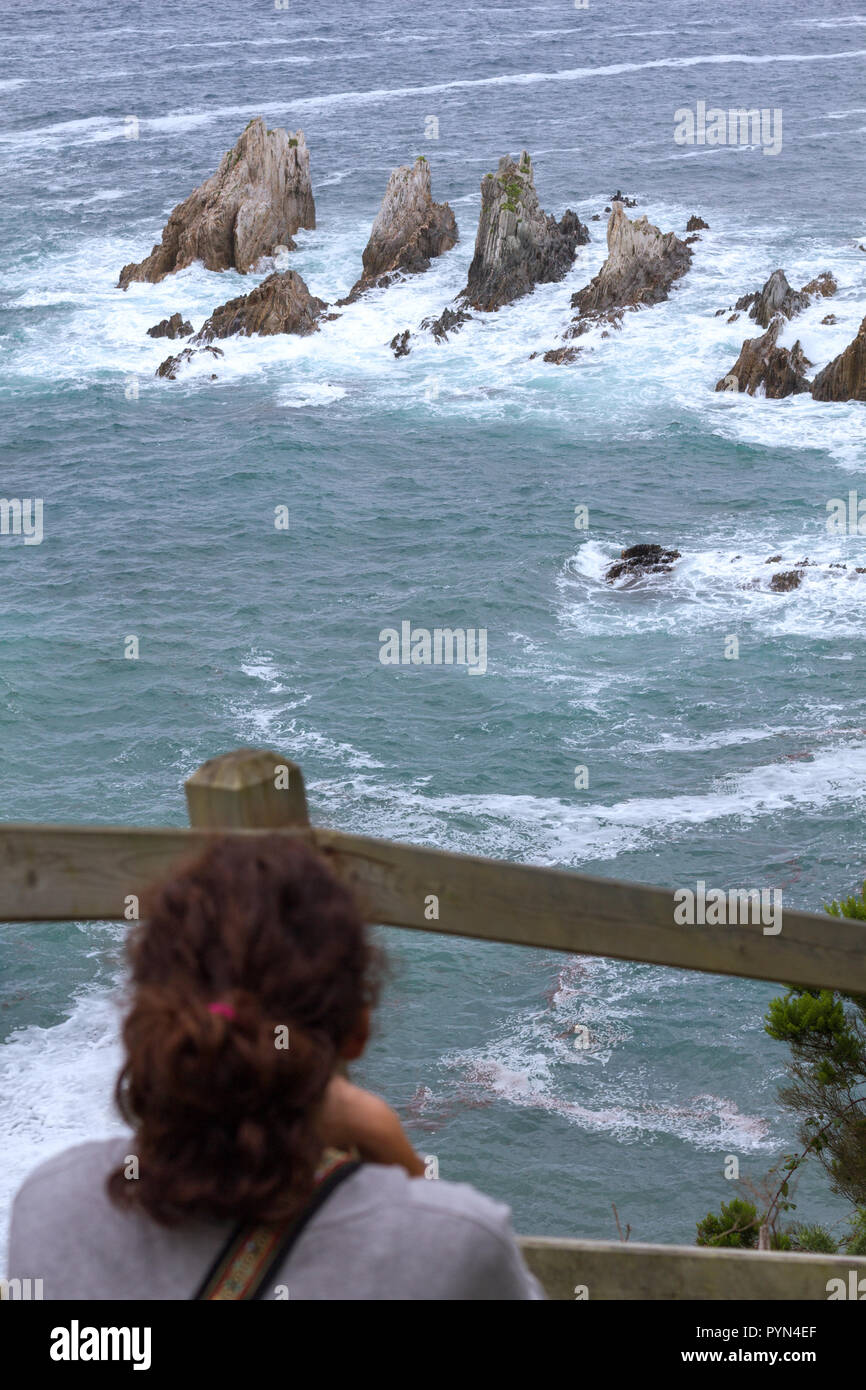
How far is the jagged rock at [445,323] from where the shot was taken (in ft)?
133

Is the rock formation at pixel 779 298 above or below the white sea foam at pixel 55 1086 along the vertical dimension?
above

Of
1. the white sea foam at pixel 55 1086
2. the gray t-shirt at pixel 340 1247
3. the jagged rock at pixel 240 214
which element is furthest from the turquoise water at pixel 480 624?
the jagged rock at pixel 240 214

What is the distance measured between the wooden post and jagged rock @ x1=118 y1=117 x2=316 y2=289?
45.8 meters

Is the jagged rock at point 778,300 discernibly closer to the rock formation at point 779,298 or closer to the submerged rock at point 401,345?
the rock formation at point 779,298

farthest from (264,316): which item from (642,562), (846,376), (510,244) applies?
(642,562)

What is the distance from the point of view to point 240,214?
4709 cm

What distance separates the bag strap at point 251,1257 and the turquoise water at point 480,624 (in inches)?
19.3

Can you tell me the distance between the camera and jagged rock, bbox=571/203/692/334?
41688mm

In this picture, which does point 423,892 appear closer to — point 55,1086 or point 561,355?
point 55,1086

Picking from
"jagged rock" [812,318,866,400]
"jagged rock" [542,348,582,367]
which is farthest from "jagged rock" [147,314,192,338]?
"jagged rock" [812,318,866,400]

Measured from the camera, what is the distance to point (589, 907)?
3.01 metres

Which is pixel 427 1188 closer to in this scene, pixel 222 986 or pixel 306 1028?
pixel 306 1028

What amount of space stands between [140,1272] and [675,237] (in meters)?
46.6

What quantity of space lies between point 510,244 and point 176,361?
10995mm
